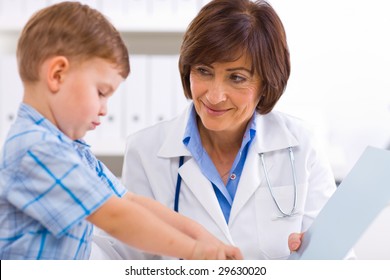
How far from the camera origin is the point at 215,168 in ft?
4.77

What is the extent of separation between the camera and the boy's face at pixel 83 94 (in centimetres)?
89

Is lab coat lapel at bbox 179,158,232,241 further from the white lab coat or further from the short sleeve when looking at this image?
the short sleeve

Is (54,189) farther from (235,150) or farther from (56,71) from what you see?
(235,150)

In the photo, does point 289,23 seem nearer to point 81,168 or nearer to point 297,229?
point 297,229

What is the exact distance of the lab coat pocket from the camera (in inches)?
54.4

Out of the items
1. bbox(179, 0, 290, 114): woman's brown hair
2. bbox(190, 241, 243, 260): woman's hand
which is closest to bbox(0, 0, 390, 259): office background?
bbox(179, 0, 290, 114): woman's brown hair

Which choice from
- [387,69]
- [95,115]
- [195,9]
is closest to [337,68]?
[387,69]

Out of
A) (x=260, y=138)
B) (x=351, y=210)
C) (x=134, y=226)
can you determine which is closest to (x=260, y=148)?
(x=260, y=138)

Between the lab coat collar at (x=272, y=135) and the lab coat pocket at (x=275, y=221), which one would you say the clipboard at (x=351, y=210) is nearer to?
the lab coat pocket at (x=275, y=221)

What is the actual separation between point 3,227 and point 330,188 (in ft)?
2.88

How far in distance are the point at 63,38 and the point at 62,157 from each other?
177 mm

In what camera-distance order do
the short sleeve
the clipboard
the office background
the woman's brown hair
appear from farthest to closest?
the office background < the woman's brown hair < the clipboard < the short sleeve

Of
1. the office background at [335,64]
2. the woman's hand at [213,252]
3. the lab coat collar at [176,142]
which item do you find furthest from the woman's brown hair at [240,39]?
the office background at [335,64]

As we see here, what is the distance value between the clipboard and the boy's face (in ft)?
1.46
